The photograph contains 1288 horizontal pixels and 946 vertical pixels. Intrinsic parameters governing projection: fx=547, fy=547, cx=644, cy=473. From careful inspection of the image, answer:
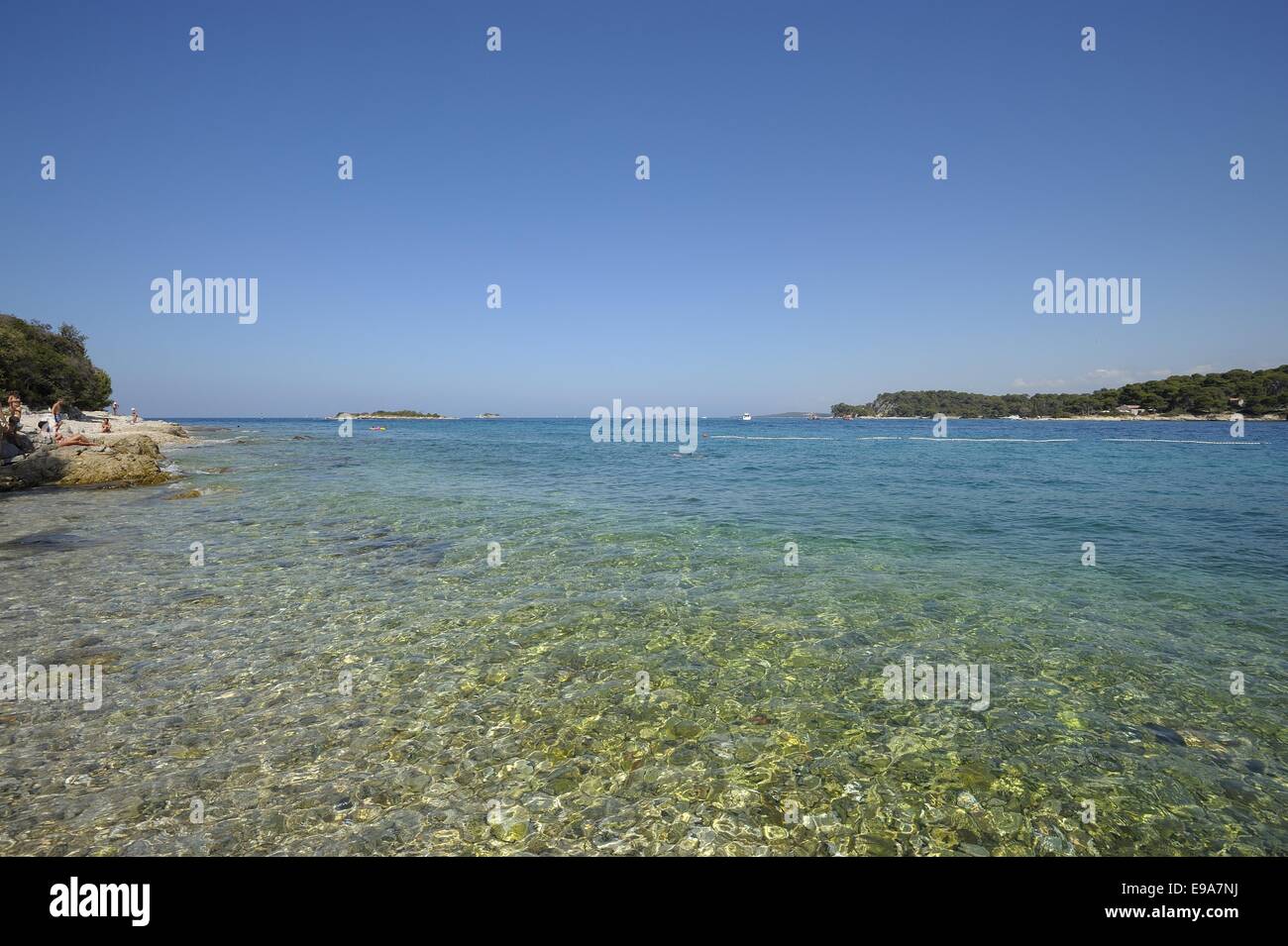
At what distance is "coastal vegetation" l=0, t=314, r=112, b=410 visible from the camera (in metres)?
56.6

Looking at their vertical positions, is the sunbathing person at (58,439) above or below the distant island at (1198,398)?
below

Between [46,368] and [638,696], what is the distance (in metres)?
87.6

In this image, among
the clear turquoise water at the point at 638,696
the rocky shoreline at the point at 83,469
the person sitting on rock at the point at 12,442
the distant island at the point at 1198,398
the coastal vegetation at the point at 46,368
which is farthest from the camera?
the distant island at the point at 1198,398

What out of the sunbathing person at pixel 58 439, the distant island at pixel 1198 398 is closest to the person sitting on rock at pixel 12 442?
the sunbathing person at pixel 58 439

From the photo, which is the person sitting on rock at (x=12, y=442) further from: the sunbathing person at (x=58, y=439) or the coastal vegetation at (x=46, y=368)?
the coastal vegetation at (x=46, y=368)

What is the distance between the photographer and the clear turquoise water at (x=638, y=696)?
4984 mm

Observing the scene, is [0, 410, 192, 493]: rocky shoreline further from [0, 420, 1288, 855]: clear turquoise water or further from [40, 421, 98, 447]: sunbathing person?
[0, 420, 1288, 855]: clear turquoise water

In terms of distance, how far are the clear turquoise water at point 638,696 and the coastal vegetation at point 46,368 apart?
201ft

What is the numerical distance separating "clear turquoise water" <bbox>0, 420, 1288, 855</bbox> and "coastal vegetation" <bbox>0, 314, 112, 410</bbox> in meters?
61.4

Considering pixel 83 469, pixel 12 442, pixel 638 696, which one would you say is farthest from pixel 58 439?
pixel 638 696

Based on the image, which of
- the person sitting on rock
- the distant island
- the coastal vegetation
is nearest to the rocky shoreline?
the person sitting on rock
